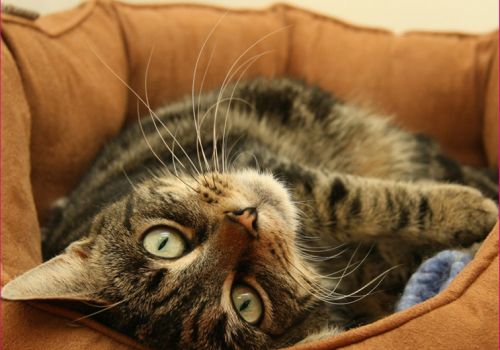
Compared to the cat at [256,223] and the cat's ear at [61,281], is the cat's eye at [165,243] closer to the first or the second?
the cat at [256,223]

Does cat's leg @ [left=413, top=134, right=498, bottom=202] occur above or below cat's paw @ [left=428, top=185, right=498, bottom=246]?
below

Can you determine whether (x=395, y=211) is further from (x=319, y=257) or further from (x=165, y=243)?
(x=165, y=243)

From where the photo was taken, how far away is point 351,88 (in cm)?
202

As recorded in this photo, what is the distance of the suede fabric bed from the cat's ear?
0.04m

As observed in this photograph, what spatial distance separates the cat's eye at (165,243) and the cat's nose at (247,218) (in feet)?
0.37

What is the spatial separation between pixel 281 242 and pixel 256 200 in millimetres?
96

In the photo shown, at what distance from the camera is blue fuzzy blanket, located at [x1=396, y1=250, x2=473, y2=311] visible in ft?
3.42

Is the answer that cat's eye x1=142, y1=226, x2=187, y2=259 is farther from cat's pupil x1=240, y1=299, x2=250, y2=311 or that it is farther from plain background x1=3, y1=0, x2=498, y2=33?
plain background x1=3, y1=0, x2=498, y2=33

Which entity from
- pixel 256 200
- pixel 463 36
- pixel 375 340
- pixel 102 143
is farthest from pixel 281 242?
pixel 463 36

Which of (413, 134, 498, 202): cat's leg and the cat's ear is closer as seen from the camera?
the cat's ear

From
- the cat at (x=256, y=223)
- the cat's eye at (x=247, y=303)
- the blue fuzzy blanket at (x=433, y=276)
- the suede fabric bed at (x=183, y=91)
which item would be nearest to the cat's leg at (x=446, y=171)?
the cat at (x=256, y=223)

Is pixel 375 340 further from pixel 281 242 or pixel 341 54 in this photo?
pixel 341 54

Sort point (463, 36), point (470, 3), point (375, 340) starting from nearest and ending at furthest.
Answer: point (375, 340), point (463, 36), point (470, 3)

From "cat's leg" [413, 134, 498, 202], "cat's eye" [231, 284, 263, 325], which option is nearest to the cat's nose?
"cat's eye" [231, 284, 263, 325]
